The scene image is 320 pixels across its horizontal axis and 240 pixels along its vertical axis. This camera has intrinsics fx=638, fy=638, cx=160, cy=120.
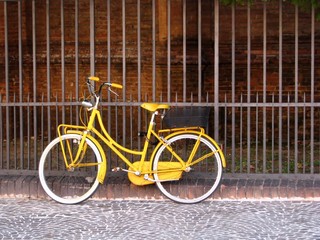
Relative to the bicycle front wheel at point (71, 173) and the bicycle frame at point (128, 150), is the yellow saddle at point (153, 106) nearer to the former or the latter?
the bicycle frame at point (128, 150)

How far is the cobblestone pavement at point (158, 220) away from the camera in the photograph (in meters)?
5.65

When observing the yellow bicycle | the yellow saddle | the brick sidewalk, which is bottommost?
the brick sidewalk

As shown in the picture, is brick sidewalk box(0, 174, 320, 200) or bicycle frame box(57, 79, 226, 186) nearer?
bicycle frame box(57, 79, 226, 186)

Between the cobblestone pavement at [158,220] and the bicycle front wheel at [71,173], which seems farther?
the bicycle front wheel at [71,173]

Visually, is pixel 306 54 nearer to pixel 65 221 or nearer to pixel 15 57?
pixel 15 57

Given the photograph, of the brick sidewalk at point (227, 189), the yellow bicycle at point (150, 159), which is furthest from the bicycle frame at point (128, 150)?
the brick sidewalk at point (227, 189)

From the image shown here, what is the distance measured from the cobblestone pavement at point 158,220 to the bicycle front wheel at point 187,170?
153mm

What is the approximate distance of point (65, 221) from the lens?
6090mm

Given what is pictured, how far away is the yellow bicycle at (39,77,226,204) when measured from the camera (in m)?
6.63

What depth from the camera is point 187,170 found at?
668cm

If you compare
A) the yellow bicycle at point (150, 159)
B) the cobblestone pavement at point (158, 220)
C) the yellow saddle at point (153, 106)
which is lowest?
the cobblestone pavement at point (158, 220)

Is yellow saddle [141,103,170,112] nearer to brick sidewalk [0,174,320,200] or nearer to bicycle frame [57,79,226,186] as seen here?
bicycle frame [57,79,226,186]

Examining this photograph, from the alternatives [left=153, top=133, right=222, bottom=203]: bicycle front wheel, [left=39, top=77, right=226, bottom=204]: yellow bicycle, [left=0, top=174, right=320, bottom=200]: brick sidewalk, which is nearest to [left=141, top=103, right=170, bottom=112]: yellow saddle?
[left=39, top=77, right=226, bottom=204]: yellow bicycle

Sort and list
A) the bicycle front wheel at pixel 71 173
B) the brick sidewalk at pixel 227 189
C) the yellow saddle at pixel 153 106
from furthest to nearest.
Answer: the brick sidewalk at pixel 227 189 → the bicycle front wheel at pixel 71 173 → the yellow saddle at pixel 153 106
